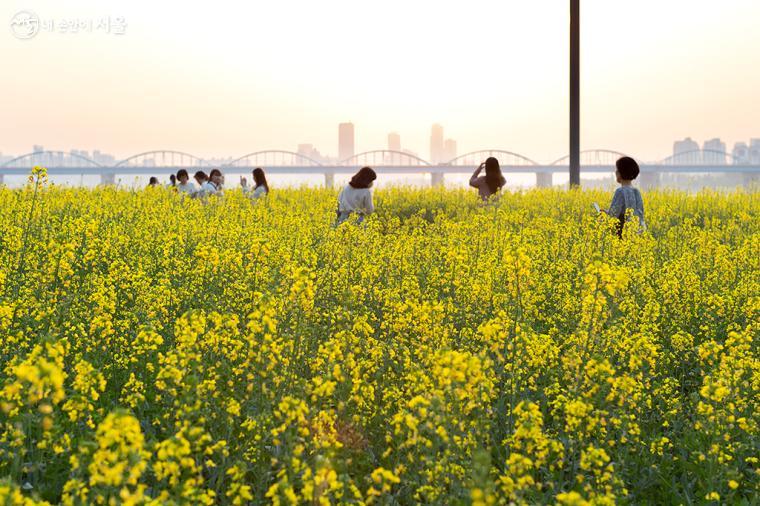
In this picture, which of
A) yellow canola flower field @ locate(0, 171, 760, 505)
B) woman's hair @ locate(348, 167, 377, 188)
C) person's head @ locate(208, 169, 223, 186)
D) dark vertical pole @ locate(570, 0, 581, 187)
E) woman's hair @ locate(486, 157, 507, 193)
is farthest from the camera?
dark vertical pole @ locate(570, 0, 581, 187)

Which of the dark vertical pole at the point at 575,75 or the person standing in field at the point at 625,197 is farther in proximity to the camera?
the dark vertical pole at the point at 575,75

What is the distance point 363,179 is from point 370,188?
12.1 inches

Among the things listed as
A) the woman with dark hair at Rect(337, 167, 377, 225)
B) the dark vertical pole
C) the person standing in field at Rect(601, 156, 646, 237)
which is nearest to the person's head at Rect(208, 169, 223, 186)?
the woman with dark hair at Rect(337, 167, 377, 225)

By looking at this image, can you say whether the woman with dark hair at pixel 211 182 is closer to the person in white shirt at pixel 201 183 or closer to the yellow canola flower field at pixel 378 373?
the person in white shirt at pixel 201 183

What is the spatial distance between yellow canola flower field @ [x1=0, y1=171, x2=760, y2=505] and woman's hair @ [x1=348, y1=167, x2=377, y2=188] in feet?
7.96

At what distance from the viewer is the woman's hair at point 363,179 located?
38.0ft

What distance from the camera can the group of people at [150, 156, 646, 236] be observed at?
8992 mm

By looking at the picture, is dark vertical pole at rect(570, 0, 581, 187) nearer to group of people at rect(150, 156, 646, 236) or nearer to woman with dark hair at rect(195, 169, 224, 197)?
group of people at rect(150, 156, 646, 236)

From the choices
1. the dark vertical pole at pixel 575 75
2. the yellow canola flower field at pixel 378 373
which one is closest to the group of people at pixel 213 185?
the yellow canola flower field at pixel 378 373

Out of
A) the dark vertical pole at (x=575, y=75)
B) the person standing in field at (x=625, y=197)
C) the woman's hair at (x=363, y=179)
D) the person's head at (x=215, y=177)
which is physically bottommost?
the person standing in field at (x=625, y=197)

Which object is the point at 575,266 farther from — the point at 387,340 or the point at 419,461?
the point at 419,461

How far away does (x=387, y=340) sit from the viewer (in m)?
5.20

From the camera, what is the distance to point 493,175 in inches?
527

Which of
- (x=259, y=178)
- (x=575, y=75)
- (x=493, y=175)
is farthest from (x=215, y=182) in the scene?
(x=575, y=75)
